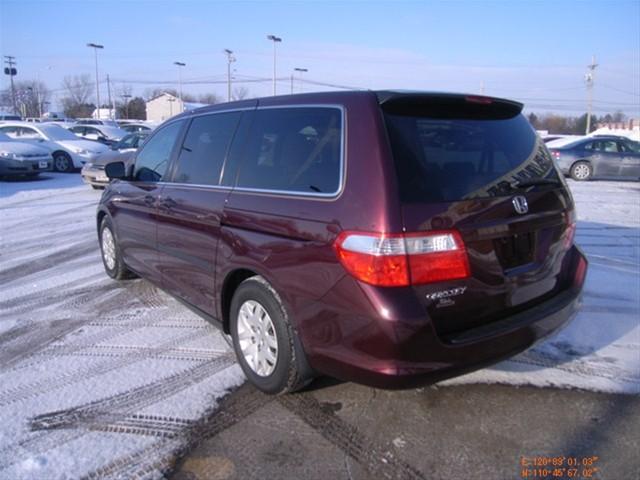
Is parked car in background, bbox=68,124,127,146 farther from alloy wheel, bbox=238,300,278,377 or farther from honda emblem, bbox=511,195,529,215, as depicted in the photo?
honda emblem, bbox=511,195,529,215

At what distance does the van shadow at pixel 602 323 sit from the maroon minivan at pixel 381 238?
74 centimetres

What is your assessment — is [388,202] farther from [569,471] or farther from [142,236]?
[142,236]

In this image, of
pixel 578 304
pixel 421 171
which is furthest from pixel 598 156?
pixel 421 171

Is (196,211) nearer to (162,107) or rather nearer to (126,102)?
(162,107)

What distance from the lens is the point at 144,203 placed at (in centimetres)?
445

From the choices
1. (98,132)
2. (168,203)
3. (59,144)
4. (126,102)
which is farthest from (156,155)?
(126,102)

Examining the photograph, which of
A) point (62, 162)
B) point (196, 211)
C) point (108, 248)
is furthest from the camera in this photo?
point (62, 162)

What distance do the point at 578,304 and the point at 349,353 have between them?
5.48 feet

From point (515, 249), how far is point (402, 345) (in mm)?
899

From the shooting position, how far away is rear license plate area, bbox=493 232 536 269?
2625 mm

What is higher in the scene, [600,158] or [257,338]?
[600,158]

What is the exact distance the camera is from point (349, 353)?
250cm

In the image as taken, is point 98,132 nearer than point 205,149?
No

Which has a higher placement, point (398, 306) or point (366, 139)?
point (366, 139)
